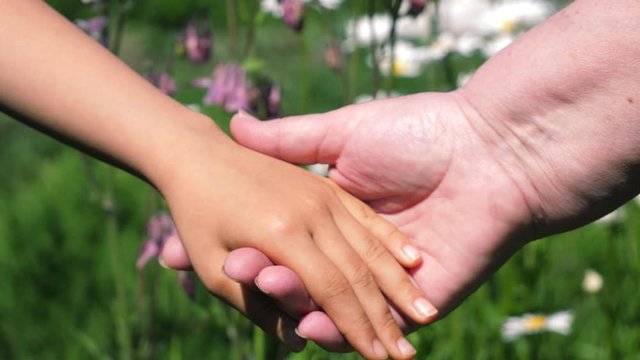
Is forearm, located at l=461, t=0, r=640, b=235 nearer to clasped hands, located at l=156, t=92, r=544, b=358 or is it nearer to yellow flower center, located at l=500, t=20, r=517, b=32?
clasped hands, located at l=156, t=92, r=544, b=358

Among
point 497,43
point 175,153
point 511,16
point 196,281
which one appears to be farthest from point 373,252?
point 511,16

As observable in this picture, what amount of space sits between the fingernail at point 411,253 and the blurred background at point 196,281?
0.65 feet

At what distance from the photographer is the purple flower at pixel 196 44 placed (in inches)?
69.0

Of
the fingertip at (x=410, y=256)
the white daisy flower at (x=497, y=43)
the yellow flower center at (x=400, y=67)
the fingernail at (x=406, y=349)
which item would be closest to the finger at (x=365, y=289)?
the fingernail at (x=406, y=349)

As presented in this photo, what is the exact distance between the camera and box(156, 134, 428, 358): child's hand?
1.23m

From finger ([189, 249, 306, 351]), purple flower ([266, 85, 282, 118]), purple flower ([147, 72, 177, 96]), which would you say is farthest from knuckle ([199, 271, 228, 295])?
purple flower ([147, 72, 177, 96])

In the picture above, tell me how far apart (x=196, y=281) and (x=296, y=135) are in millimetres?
527

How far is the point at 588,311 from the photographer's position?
2.15 m

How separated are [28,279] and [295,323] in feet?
3.52

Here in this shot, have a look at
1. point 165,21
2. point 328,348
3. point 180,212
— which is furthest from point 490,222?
point 165,21

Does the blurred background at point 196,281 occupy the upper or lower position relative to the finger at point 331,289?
lower

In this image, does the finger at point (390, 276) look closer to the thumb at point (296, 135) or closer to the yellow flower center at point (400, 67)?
the thumb at point (296, 135)

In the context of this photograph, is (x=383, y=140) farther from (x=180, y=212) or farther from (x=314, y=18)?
(x=314, y=18)

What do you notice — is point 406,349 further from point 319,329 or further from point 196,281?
point 196,281
